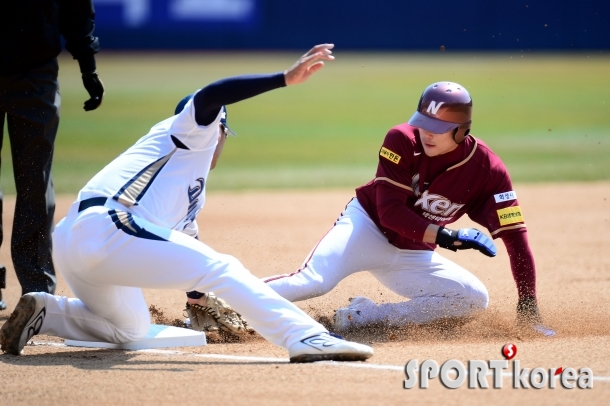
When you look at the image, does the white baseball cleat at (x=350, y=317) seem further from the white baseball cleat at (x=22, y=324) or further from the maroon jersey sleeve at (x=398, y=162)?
the white baseball cleat at (x=22, y=324)

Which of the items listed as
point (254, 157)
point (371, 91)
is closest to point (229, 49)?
point (371, 91)

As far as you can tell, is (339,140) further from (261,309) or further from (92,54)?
(261,309)

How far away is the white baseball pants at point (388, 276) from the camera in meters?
4.47

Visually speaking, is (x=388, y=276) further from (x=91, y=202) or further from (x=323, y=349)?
(x=91, y=202)

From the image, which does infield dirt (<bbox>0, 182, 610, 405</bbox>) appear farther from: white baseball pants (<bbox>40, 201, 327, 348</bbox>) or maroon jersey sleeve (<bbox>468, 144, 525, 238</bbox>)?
maroon jersey sleeve (<bbox>468, 144, 525, 238</bbox>)

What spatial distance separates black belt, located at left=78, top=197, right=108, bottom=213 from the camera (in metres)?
3.68

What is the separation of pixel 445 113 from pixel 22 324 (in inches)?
90.4

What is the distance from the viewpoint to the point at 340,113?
18.8 meters

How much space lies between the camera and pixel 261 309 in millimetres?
3629

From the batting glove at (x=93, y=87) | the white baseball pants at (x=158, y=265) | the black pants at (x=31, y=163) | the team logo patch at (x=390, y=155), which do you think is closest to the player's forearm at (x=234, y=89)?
the white baseball pants at (x=158, y=265)

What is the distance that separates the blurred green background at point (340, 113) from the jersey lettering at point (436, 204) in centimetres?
132

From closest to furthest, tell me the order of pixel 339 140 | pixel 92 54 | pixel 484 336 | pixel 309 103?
pixel 484 336, pixel 92 54, pixel 339 140, pixel 309 103

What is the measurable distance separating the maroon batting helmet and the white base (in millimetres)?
1559

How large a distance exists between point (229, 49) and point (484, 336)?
70.2ft
